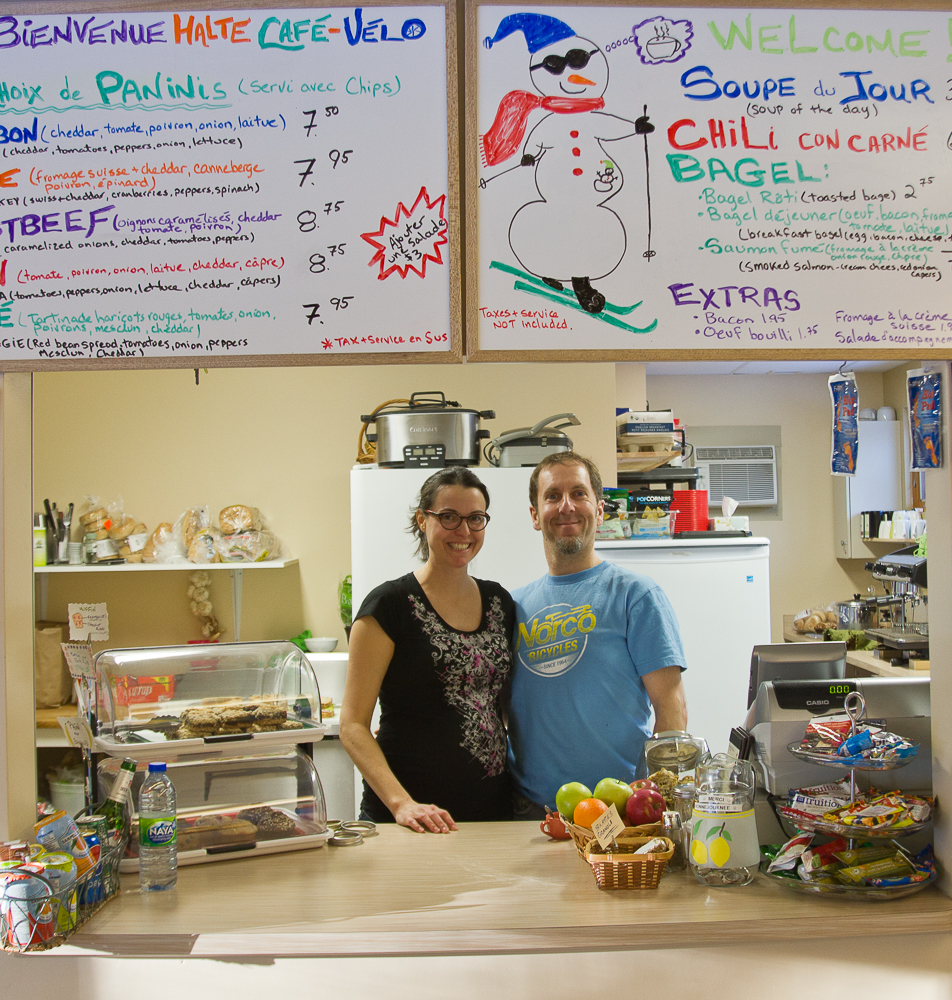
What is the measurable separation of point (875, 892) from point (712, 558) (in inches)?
94.9

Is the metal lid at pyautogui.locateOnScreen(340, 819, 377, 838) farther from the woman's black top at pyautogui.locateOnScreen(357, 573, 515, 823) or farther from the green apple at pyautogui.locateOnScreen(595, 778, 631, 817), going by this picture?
the green apple at pyautogui.locateOnScreen(595, 778, 631, 817)

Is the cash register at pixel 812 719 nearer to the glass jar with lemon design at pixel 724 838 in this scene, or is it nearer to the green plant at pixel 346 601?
the glass jar with lemon design at pixel 724 838

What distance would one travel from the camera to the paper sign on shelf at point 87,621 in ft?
4.73

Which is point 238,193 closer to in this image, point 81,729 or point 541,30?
point 541,30

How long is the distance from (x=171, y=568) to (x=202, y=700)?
7.34ft

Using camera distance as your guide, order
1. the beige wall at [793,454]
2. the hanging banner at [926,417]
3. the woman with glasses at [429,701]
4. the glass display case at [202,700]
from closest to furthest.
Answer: the hanging banner at [926,417] → the glass display case at [202,700] → the woman with glasses at [429,701] → the beige wall at [793,454]

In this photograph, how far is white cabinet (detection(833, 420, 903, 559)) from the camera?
6520 millimetres

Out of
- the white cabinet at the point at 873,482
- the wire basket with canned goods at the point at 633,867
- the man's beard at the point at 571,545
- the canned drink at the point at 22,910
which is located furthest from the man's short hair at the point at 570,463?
the white cabinet at the point at 873,482

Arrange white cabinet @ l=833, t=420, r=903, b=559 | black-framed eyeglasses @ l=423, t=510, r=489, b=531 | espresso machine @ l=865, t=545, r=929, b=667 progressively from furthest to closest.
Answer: white cabinet @ l=833, t=420, r=903, b=559 → espresso machine @ l=865, t=545, r=929, b=667 → black-framed eyeglasses @ l=423, t=510, r=489, b=531

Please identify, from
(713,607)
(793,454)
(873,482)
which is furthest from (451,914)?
(793,454)

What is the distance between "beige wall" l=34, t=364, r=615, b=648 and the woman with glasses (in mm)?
2239

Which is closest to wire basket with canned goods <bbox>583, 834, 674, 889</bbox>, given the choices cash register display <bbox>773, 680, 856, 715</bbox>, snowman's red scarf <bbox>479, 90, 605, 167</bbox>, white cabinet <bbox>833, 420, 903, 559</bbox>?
cash register display <bbox>773, 680, 856, 715</bbox>

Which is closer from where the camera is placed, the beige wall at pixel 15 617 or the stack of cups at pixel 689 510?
the beige wall at pixel 15 617

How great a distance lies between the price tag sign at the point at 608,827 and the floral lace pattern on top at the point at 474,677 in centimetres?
50
